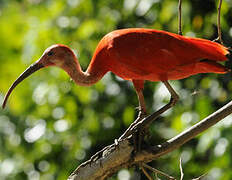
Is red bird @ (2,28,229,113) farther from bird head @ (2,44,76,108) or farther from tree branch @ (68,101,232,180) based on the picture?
tree branch @ (68,101,232,180)

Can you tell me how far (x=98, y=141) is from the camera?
4684mm

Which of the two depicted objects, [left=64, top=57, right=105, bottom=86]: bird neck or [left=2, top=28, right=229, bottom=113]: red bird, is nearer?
Result: [left=2, top=28, right=229, bottom=113]: red bird

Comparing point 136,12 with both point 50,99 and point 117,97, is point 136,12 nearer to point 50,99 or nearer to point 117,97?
point 117,97

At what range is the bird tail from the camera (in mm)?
2611

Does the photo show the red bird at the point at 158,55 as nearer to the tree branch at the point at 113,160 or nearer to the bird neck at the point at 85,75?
the bird neck at the point at 85,75

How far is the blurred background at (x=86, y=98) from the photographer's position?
412 centimetres

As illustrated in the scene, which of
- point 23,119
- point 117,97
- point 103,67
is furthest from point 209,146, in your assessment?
point 23,119

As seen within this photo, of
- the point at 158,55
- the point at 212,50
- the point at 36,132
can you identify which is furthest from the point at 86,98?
the point at 212,50

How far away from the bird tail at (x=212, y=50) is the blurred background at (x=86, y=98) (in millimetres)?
1176

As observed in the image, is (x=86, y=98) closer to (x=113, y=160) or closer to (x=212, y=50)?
(x=113, y=160)

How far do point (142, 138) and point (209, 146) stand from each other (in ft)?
3.96

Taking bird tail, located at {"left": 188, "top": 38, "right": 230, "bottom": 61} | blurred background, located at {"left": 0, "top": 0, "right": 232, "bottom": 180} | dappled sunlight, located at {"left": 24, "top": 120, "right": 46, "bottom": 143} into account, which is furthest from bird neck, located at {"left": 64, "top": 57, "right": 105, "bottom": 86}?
dappled sunlight, located at {"left": 24, "top": 120, "right": 46, "bottom": 143}

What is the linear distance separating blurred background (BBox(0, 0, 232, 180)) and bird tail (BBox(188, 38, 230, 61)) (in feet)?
3.86

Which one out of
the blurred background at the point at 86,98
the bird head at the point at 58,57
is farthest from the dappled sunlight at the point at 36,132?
the bird head at the point at 58,57
